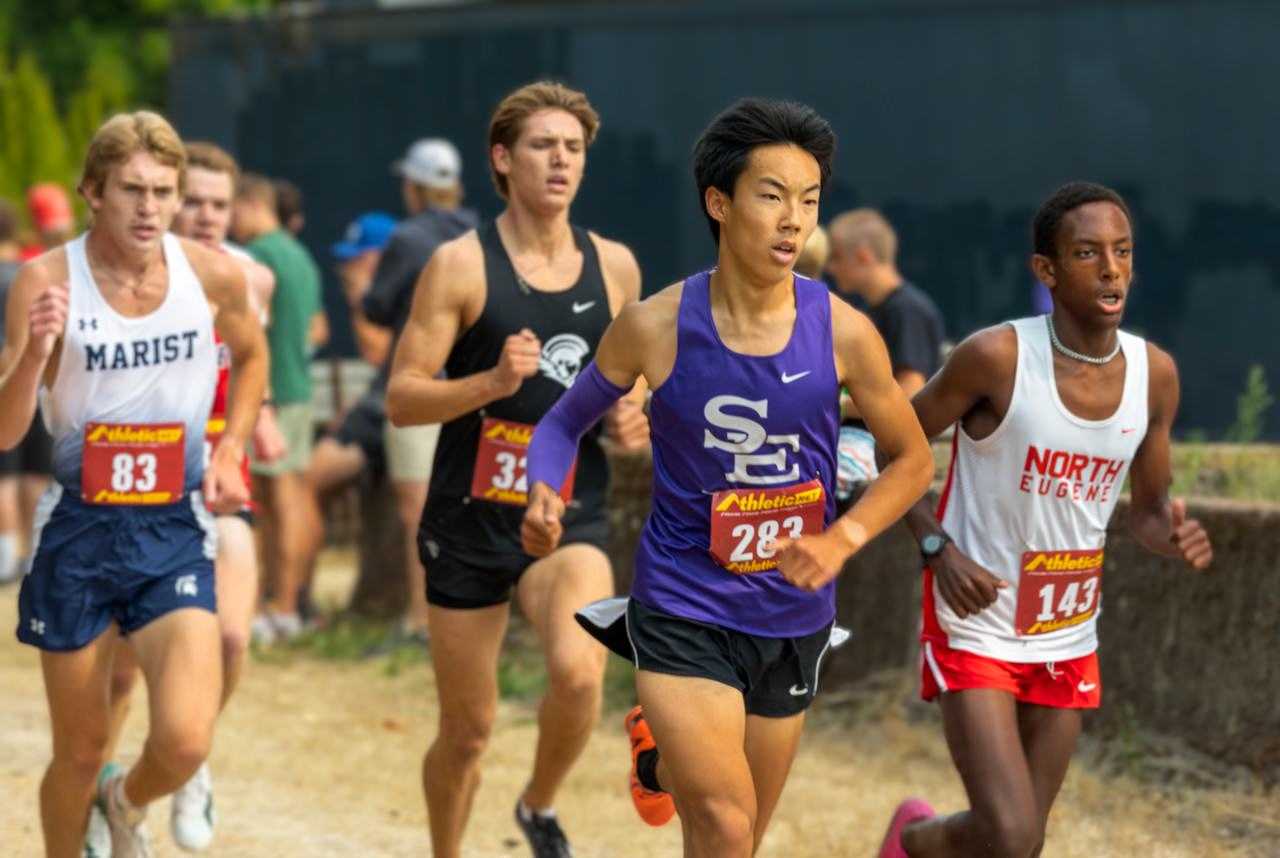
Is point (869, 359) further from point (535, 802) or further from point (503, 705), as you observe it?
point (503, 705)

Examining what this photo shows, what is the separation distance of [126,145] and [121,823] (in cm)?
185

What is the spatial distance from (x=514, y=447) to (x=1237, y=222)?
5.99 meters

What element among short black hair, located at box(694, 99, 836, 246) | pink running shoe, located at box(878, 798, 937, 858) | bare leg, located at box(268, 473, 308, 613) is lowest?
bare leg, located at box(268, 473, 308, 613)

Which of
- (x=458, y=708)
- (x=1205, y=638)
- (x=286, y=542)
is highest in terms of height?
(x=458, y=708)

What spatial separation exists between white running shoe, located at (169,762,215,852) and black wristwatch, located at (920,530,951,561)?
2.36 meters

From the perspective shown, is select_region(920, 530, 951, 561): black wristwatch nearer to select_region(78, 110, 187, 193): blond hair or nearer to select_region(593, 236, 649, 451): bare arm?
select_region(593, 236, 649, 451): bare arm

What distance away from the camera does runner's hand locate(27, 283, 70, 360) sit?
5.14 meters

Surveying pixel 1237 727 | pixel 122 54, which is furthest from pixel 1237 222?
pixel 122 54

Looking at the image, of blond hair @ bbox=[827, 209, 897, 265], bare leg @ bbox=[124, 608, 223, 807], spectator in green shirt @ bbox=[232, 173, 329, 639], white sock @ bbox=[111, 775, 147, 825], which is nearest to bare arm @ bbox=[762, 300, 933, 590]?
bare leg @ bbox=[124, 608, 223, 807]

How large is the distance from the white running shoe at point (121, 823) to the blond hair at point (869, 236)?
11.4ft

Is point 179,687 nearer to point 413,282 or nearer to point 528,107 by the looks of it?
point 528,107

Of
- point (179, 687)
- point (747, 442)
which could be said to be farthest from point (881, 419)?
point (179, 687)

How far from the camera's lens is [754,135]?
449 centimetres

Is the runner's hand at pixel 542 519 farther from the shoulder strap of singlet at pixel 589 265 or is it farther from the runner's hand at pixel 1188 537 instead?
the runner's hand at pixel 1188 537
